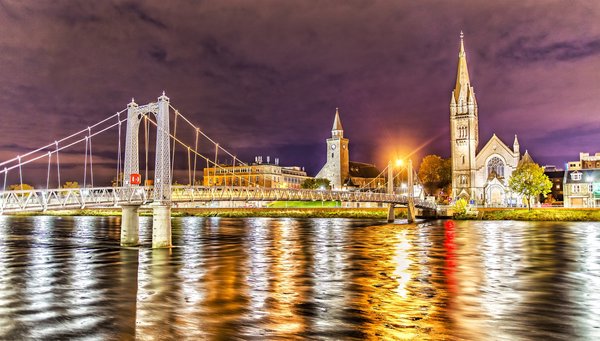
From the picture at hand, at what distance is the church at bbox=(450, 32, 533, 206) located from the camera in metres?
122

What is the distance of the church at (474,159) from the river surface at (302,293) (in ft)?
261

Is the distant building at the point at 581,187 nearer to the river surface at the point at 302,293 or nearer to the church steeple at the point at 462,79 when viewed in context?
the church steeple at the point at 462,79

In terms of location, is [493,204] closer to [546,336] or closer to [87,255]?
[87,255]

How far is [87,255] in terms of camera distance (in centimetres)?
4116

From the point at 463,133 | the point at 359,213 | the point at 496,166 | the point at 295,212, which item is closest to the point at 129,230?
the point at 359,213

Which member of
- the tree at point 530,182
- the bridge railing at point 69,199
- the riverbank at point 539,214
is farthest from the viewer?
the tree at point 530,182

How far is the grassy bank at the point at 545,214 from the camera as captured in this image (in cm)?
8538

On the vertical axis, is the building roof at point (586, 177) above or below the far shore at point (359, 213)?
above

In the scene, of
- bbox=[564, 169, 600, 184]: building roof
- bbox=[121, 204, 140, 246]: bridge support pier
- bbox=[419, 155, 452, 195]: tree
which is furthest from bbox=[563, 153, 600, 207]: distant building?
bbox=[121, 204, 140, 246]: bridge support pier

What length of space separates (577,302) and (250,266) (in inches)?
742

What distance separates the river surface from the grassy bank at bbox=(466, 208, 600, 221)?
45673 mm

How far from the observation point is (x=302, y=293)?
24531mm

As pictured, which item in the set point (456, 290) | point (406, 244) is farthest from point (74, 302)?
point (406, 244)

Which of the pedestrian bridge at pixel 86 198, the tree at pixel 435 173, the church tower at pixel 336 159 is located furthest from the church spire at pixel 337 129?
the pedestrian bridge at pixel 86 198
